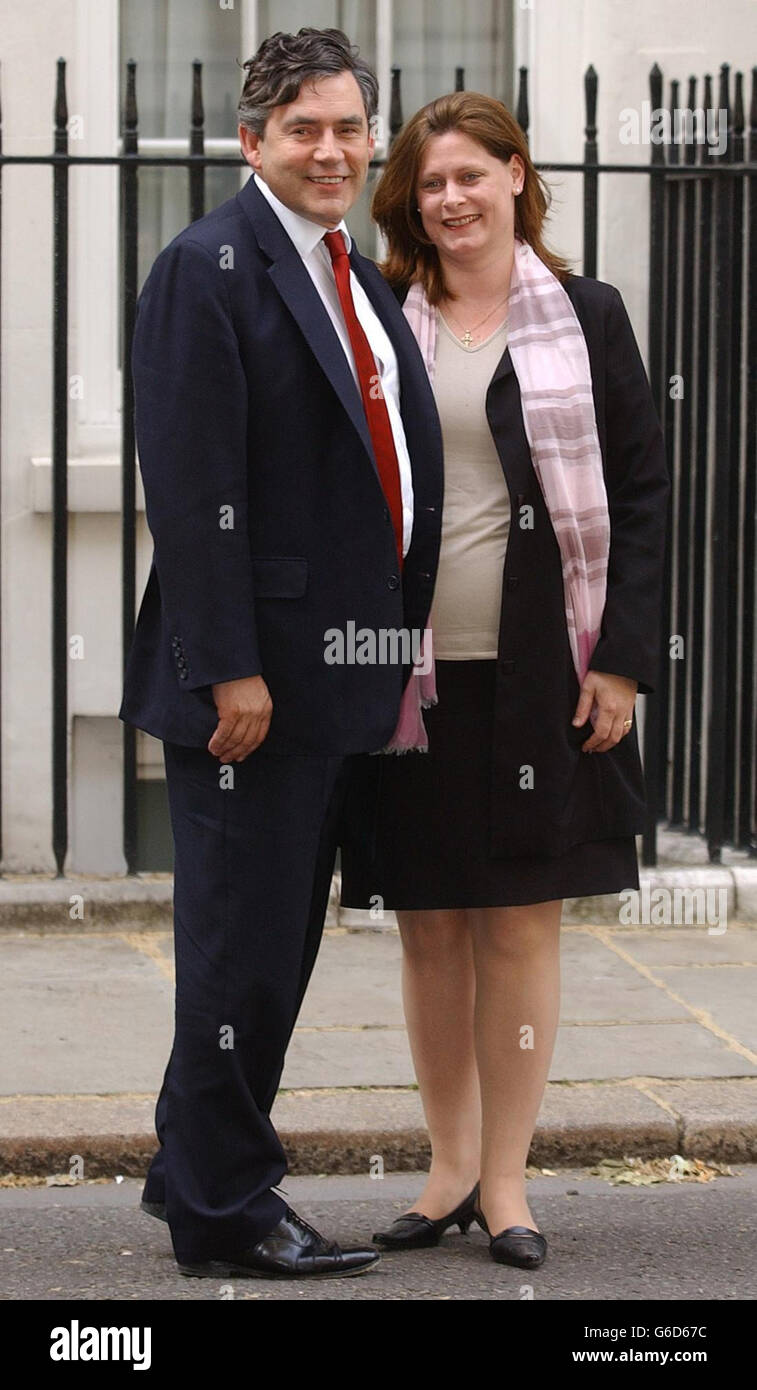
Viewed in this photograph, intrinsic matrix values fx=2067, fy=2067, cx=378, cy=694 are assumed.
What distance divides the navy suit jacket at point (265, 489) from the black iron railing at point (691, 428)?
2648mm

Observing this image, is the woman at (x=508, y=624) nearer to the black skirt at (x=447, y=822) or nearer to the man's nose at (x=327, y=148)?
the black skirt at (x=447, y=822)

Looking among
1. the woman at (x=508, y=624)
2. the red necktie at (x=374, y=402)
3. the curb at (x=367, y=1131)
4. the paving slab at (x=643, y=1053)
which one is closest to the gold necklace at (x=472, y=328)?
the woman at (x=508, y=624)

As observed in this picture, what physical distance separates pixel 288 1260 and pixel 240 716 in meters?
0.96

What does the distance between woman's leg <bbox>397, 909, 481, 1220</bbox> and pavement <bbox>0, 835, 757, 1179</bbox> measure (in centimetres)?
52

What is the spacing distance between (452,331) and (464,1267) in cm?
168

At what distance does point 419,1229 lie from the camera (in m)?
3.81

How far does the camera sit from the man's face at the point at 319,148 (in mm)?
3395

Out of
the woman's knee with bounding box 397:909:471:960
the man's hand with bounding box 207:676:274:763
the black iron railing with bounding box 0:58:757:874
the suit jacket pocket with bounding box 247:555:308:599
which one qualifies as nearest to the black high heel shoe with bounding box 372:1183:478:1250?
the woman's knee with bounding box 397:909:471:960

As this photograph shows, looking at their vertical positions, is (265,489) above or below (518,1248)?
above

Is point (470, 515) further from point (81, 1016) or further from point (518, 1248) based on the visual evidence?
point (81, 1016)

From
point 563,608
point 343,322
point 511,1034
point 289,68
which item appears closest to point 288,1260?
point 511,1034

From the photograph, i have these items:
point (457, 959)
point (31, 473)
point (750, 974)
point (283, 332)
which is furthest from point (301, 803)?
point (31, 473)

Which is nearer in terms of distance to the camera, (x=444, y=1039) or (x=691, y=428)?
(x=444, y=1039)

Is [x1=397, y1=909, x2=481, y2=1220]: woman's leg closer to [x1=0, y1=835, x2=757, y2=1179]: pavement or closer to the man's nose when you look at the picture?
[x1=0, y1=835, x2=757, y2=1179]: pavement
